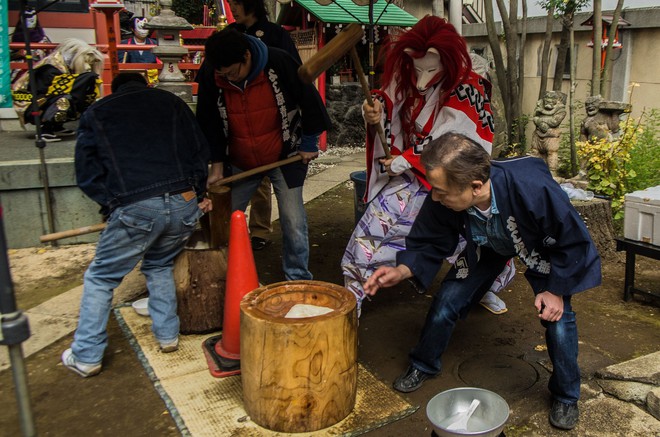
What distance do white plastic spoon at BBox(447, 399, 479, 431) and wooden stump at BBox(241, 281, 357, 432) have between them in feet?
1.98

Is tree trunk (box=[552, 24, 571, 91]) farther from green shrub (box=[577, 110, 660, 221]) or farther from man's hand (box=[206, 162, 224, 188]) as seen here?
man's hand (box=[206, 162, 224, 188])

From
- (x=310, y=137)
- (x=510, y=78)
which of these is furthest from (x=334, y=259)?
(x=510, y=78)

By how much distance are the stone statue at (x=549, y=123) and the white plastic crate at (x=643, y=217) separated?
244 centimetres

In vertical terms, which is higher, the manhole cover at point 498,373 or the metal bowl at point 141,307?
the metal bowl at point 141,307

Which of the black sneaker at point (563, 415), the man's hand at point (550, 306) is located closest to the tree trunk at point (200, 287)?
the man's hand at point (550, 306)

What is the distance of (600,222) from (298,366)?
3604 mm

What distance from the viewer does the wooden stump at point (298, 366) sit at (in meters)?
2.74

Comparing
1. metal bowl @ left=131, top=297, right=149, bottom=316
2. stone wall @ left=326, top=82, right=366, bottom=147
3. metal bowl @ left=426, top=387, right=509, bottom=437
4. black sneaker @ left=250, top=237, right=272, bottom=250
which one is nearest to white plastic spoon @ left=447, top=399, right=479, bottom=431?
metal bowl @ left=426, top=387, right=509, bottom=437

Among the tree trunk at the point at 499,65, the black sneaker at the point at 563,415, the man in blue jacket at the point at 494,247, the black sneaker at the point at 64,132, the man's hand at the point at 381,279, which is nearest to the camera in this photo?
the man in blue jacket at the point at 494,247

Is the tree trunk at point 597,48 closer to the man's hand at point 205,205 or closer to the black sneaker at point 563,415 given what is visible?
the black sneaker at point 563,415

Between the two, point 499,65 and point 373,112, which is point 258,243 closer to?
point 373,112

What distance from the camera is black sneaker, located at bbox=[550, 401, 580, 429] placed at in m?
2.94

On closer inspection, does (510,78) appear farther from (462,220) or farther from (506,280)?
(462,220)

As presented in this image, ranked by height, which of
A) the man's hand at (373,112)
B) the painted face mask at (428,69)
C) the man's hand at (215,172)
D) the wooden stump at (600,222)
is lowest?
the wooden stump at (600,222)
